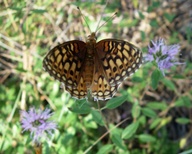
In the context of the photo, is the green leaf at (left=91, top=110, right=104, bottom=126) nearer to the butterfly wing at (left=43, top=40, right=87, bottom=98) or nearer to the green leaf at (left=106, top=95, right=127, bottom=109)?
the green leaf at (left=106, top=95, right=127, bottom=109)

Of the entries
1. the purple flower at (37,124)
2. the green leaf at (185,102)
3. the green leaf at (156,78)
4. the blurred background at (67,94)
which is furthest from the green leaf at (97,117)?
the green leaf at (185,102)

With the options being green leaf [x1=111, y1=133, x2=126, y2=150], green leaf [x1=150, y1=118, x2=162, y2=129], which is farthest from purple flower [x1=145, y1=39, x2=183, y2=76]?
green leaf [x1=150, y1=118, x2=162, y2=129]

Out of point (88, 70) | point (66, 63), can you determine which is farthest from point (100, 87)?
point (66, 63)

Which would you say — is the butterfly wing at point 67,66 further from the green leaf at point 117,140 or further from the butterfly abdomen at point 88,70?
the green leaf at point 117,140

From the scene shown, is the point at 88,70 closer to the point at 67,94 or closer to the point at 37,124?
the point at 37,124

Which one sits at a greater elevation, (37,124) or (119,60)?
(119,60)

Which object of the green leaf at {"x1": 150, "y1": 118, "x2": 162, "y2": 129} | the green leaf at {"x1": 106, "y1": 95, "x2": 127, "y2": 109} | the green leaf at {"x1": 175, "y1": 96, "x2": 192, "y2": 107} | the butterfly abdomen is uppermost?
the butterfly abdomen

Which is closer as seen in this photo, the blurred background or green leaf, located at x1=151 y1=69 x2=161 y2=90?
green leaf, located at x1=151 y1=69 x2=161 y2=90
